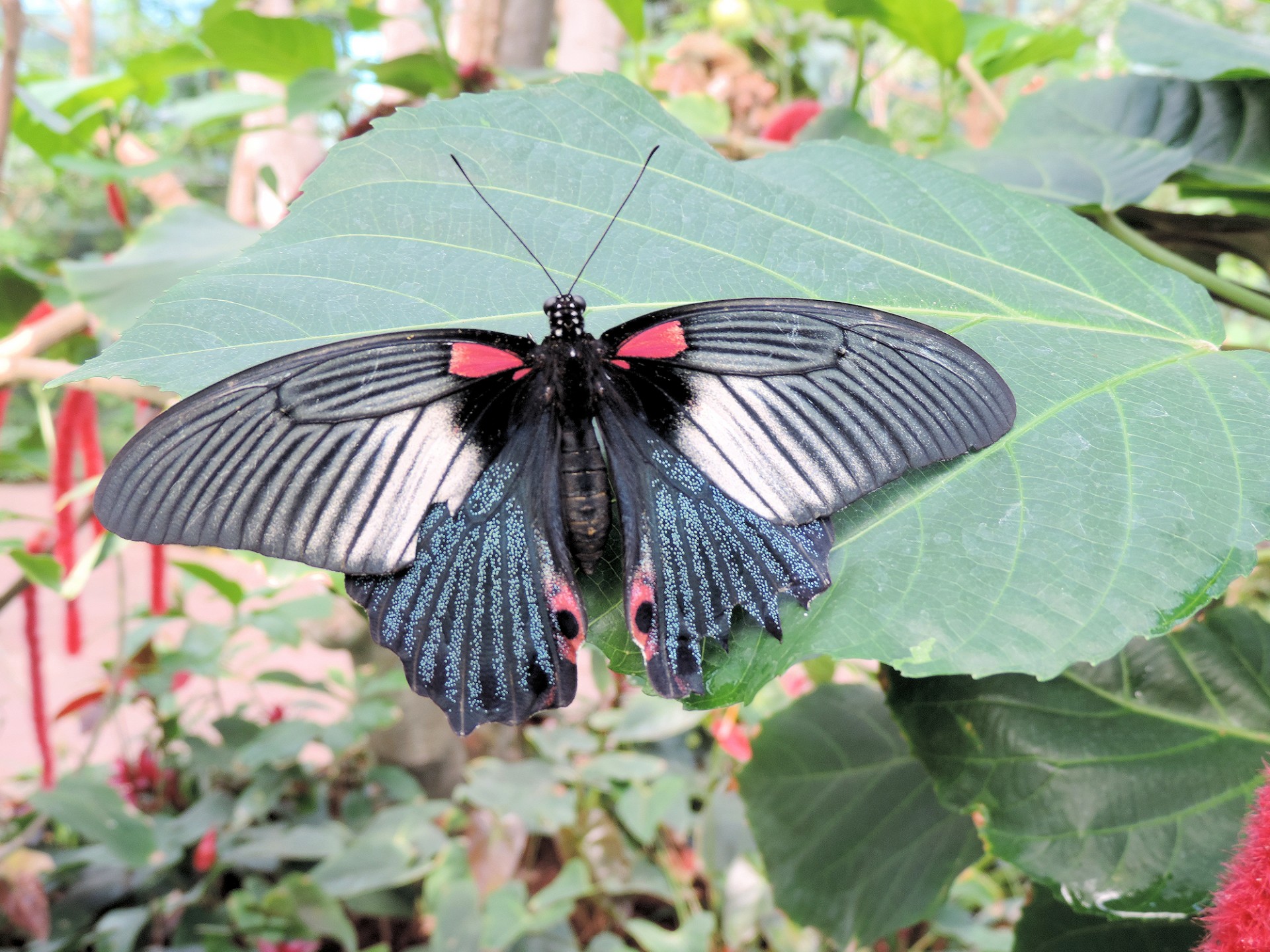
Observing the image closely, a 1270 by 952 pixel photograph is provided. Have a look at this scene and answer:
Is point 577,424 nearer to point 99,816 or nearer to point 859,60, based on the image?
point 859,60

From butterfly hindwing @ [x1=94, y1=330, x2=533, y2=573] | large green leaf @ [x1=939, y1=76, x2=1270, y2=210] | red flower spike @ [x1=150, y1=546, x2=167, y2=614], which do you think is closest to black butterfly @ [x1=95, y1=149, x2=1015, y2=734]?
butterfly hindwing @ [x1=94, y1=330, x2=533, y2=573]

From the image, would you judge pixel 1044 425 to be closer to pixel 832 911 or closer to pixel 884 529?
pixel 884 529

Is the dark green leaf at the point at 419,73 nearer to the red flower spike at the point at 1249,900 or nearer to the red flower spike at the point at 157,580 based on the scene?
the red flower spike at the point at 157,580

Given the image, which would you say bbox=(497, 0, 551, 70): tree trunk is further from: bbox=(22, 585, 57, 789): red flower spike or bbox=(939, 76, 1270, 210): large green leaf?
bbox=(22, 585, 57, 789): red flower spike

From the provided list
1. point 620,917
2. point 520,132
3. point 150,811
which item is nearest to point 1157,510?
point 520,132

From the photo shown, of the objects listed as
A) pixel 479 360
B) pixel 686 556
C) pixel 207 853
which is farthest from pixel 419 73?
pixel 207 853

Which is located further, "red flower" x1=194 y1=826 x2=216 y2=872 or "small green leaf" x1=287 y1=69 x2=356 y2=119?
"red flower" x1=194 y1=826 x2=216 y2=872
